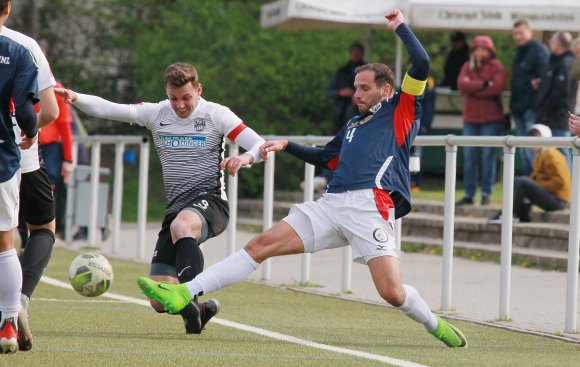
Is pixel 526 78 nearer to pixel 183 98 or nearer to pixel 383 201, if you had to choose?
pixel 183 98

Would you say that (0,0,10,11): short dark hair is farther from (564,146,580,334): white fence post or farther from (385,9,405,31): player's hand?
(564,146,580,334): white fence post

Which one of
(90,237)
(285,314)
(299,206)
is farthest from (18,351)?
(90,237)

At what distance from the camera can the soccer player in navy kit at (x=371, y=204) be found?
8617 millimetres

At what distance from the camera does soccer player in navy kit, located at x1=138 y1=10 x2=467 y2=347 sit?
8617 mm

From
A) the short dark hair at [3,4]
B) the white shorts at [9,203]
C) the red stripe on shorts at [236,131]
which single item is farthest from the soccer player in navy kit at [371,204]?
the short dark hair at [3,4]

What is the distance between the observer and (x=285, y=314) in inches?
422

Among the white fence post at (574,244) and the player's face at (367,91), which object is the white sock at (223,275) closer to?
the player's face at (367,91)

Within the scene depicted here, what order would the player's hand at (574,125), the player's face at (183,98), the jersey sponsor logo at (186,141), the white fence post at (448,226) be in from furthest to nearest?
1. the white fence post at (448,226)
2. the jersey sponsor logo at (186,141)
3. the player's face at (183,98)
4. the player's hand at (574,125)

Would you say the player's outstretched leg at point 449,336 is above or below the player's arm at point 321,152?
below

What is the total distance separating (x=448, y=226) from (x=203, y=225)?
237cm

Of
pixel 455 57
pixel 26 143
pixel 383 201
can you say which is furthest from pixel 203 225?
pixel 455 57

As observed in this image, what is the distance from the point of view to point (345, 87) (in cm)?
2178

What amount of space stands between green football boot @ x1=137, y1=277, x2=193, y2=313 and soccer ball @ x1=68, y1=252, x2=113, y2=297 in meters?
1.13

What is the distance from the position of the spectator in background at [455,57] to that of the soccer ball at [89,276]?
1249 cm
